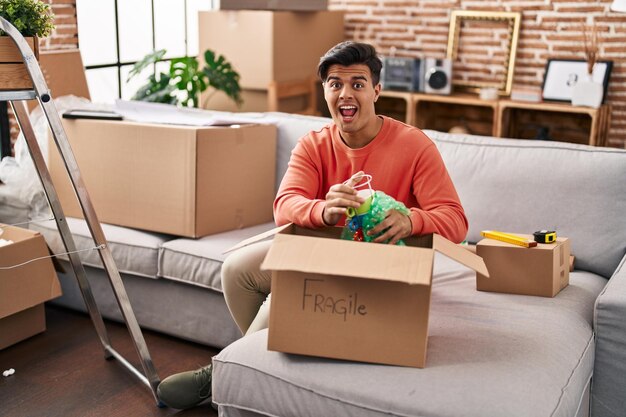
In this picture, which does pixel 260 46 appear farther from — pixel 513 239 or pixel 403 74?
pixel 513 239

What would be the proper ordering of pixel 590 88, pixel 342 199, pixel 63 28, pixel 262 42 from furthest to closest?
1. pixel 262 42
2. pixel 590 88
3. pixel 63 28
4. pixel 342 199

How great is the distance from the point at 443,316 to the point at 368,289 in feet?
1.36

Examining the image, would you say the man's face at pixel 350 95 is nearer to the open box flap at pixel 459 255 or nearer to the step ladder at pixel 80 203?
the open box flap at pixel 459 255

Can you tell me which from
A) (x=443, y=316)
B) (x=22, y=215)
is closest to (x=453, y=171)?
(x=443, y=316)

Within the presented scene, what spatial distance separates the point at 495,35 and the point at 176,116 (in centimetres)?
311

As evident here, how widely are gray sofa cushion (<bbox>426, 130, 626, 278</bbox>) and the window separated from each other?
99.2 inches

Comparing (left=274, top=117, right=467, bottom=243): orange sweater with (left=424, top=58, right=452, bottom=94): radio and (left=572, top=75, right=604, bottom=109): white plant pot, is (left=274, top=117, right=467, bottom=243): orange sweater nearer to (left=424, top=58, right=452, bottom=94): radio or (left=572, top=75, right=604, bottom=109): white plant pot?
(left=572, top=75, right=604, bottom=109): white plant pot

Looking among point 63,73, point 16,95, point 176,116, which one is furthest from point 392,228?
point 63,73

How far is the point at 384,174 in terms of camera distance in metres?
2.04

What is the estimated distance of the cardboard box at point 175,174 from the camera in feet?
8.84

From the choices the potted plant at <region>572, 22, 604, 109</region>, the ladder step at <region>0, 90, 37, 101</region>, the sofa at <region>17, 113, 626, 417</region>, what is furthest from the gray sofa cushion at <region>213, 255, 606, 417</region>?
the potted plant at <region>572, 22, 604, 109</region>

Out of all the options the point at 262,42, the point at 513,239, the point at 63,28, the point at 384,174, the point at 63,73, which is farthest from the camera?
the point at 262,42

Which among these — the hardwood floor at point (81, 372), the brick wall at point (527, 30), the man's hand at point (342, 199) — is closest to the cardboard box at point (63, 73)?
the hardwood floor at point (81, 372)

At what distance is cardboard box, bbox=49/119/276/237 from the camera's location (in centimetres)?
269
